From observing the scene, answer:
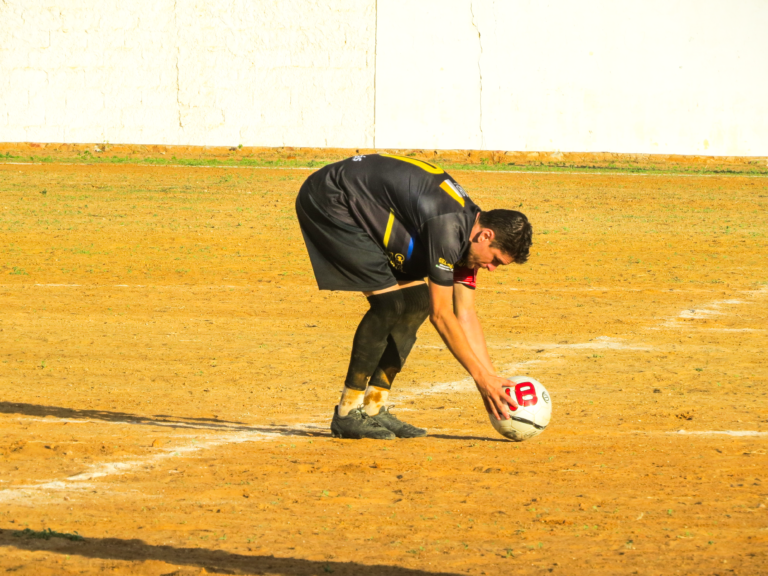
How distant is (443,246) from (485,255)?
228 millimetres

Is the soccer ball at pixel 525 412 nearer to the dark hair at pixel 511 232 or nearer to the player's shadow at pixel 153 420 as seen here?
the dark hair at pixel 511 232

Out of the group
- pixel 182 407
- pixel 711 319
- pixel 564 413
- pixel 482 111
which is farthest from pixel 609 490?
pixel 482 111

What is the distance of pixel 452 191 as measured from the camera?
4.97 meters

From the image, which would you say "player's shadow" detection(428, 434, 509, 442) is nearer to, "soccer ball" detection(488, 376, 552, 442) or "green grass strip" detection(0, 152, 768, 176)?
"soccer ball" detection(488, 376, 552, 442)

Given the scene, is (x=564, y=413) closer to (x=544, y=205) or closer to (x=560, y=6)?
(x=544, y=205)

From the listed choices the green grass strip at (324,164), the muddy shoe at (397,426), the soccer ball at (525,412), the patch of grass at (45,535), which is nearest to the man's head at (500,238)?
the soccer ball at (525,412)

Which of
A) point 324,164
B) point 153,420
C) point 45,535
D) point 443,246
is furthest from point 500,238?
point 324,164

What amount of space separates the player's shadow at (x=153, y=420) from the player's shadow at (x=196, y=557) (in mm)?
2014

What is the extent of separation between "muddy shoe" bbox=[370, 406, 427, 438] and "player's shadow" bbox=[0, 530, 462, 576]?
2045mm

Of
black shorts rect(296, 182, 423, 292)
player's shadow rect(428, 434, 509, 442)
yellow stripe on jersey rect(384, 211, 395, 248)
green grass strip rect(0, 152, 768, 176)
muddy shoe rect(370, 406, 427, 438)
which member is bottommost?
green grass strip rect(0, 152, 768, 176)

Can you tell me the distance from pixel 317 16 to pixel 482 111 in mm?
4783

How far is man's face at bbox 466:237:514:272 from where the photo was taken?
4812mm

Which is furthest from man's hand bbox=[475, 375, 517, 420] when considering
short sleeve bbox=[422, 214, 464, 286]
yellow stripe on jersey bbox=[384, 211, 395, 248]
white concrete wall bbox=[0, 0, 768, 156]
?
white concrete wall bbox=[0, 0, 768, 156]

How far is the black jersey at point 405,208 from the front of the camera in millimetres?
4789
